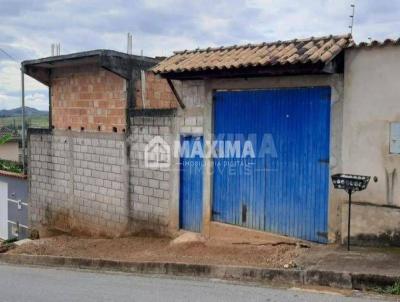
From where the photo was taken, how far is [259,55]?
28.2 ft

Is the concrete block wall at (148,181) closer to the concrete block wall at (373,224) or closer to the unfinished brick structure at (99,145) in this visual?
the unfinished brick structure at (99,145)

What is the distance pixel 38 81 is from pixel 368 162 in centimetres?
960

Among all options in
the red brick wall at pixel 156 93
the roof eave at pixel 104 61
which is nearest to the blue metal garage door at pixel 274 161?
the red brick wall at pixel 156 93

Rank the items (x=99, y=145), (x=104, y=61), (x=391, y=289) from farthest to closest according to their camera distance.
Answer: (x=99, y=145) → (x=104, y=61) → (x=391, y=289)

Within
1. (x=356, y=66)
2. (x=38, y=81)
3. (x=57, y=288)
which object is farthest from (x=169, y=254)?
(x=38, y=81)

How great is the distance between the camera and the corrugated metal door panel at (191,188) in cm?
1003

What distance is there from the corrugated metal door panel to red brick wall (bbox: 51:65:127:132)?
6.72 ft

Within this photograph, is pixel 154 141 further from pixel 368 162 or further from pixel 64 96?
pixel 368 162

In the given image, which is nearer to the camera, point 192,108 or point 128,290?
point 128,290

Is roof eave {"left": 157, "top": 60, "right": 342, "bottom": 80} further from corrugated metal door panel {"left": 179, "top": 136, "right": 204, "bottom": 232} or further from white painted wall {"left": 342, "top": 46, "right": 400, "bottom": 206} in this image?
corrugated metal door panel {"left": 179, "top": 136, "right": 204, "bottom": 232}

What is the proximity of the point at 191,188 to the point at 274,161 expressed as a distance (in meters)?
2.09

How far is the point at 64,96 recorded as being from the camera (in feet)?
43.2

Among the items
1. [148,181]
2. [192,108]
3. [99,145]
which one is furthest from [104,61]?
[148,181]

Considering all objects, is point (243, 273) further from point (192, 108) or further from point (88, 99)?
point (88, 99)
